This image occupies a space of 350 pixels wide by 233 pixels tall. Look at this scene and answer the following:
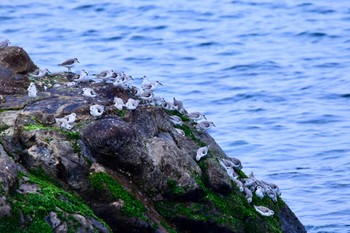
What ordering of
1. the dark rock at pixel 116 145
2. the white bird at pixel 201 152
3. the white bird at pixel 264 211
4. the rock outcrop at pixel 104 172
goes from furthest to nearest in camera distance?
the white bird at pixel 264 211, the white bird at pixel 201 152, the dark rock at pixel 116 145, the rock outcrop at pixel 104 172

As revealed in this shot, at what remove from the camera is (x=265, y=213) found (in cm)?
1585

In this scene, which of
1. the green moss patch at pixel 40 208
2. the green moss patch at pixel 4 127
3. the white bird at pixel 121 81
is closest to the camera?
the green moss patch at pixel 40 208

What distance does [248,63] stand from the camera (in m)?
34.8

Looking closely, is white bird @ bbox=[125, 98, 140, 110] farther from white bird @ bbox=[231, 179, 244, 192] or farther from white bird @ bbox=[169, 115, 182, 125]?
white bird @ bbox=[231, 179, 244, 192]

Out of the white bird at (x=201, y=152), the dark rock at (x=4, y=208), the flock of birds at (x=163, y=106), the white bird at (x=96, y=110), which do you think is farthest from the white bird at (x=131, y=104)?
the dark rock at (x=4, y=208)

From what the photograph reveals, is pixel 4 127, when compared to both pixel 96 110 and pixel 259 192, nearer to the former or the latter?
pixel 96 110

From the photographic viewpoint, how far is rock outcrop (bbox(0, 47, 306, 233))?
1264cm

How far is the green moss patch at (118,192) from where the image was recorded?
13.6 meters

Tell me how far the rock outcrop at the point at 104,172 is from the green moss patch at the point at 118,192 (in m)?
0.01

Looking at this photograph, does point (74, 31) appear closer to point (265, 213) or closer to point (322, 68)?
point (322, 68)

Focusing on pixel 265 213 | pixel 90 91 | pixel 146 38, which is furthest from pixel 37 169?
pixel 146 38

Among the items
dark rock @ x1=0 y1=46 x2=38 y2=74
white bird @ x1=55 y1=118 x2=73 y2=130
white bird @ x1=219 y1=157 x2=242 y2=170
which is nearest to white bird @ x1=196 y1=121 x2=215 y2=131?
white bird @ x1=219 y1=157 x2=242 y2=170

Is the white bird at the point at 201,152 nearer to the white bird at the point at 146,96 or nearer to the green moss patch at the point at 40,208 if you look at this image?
the white bird at the point at 146,96

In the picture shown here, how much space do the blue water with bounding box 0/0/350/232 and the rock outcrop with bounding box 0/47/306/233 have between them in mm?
5613
